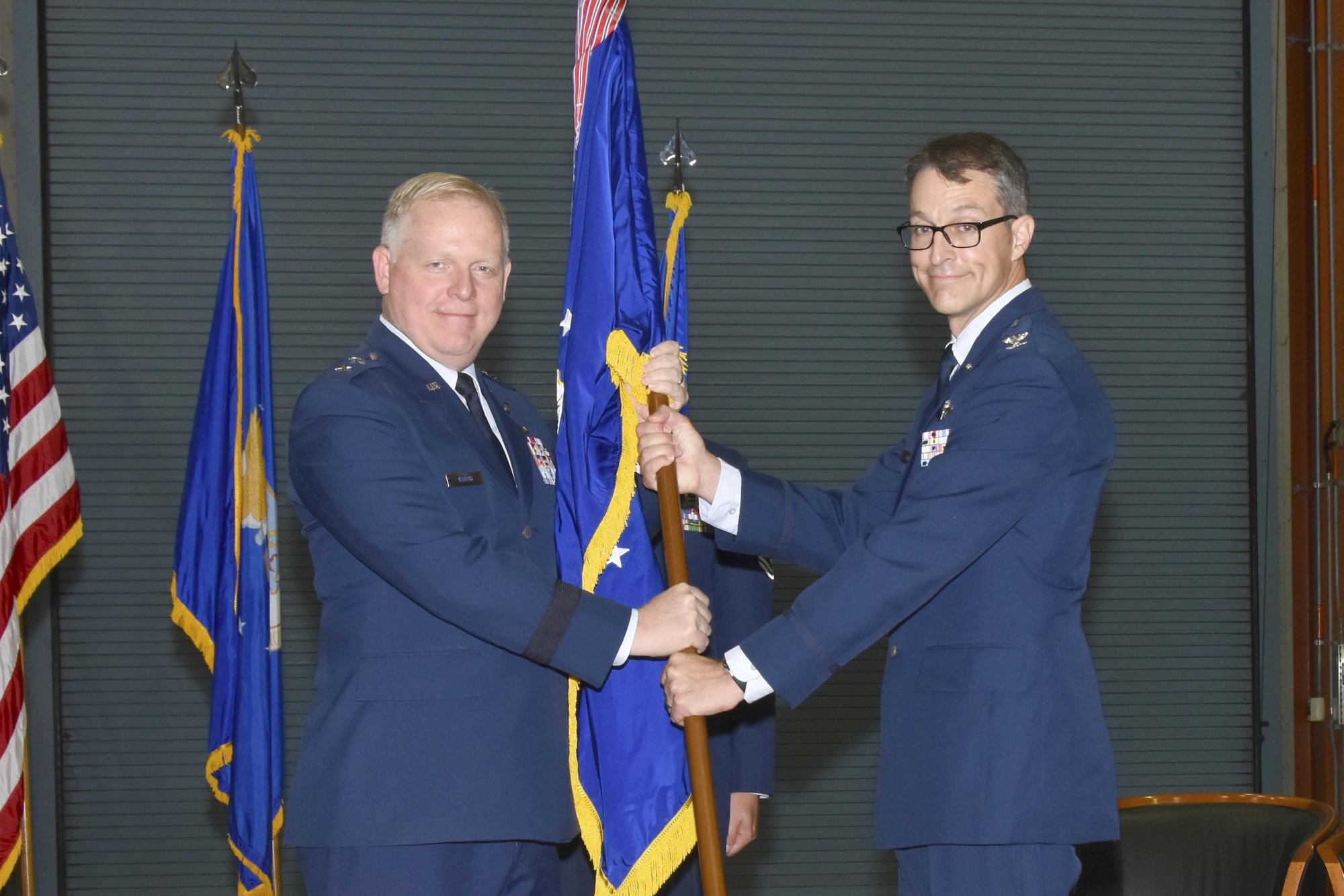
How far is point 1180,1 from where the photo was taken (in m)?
5.46

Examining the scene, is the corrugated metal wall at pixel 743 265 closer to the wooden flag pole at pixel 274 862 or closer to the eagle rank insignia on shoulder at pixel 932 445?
the wooden flag pole at pixel 274 862

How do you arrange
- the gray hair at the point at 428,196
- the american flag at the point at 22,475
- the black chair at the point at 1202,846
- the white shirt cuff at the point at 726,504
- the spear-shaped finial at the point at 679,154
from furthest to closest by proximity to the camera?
the american flag at the point at 22,475, the spear-shaped finial at the point at 679,154, the black chair at the point at 1202,846, the white shirt cuff at the point at 726,504, the gray hair at the point at 428,196

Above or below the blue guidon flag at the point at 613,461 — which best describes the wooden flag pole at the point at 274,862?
below

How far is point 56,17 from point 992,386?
4234mm

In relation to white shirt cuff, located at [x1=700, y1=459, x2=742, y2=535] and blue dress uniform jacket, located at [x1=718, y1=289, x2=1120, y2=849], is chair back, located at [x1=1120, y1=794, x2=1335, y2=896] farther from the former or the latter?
white shirt cuff, located at [x1=700, y1=459, x2=742, y2=535]

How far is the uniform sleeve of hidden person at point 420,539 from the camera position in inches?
86.2

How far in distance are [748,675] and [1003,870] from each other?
0.53 m

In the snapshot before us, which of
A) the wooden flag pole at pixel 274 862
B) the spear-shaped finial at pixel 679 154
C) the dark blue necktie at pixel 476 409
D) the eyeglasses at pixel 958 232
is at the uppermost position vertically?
the spear-shaped finial at pixel 679 154

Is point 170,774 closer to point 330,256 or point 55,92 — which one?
point 330,256

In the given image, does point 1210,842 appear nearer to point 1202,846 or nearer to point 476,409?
point 1202,846

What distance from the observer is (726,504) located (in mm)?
2758

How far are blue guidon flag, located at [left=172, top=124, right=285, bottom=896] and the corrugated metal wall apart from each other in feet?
3.77

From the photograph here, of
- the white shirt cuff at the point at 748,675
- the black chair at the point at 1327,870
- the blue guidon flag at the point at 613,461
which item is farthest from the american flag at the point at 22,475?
the black chair at the point at 1327,870

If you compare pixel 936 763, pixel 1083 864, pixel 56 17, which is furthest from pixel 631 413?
pixel 56 17
